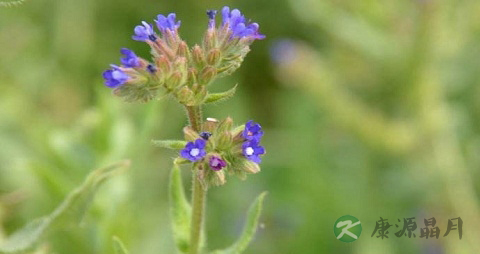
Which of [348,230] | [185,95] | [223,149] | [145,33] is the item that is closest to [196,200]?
[223,149]

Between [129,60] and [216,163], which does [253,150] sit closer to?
[216,163]

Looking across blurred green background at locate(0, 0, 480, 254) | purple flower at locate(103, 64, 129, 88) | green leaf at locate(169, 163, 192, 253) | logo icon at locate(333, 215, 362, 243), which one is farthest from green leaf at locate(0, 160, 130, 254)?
logo icon at locate(333, 215, 362, 243)

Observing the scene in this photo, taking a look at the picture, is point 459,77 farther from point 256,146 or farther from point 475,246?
point 256,146

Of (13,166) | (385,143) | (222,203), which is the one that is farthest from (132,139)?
(385,143)

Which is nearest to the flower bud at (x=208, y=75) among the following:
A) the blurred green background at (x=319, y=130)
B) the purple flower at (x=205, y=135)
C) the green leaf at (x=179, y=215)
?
the purple flower at (x=205, y=135)

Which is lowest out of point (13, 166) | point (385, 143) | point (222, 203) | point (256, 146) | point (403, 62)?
point (256, 146)
